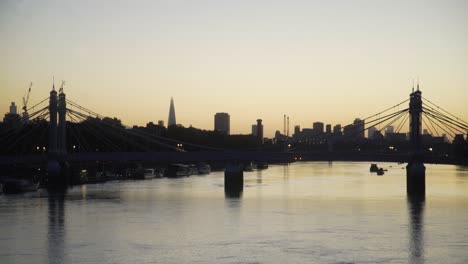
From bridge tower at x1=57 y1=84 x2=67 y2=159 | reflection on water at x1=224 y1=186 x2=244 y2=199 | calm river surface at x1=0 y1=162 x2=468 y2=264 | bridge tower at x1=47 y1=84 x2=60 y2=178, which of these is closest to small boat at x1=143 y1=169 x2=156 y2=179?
bridge tower at x1=57 y1=84 x2=67 y2=159

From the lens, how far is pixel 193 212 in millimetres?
53344

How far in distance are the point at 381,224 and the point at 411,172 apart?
27.6 meters

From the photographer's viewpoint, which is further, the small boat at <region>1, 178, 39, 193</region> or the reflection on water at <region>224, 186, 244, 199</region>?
the small boat at <region>1, 178, 39, 193</region>

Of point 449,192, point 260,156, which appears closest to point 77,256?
point 260,156

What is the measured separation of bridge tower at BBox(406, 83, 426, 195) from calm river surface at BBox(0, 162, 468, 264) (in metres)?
2.41

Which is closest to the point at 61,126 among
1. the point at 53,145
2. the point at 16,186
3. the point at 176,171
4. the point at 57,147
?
the point at 57,147

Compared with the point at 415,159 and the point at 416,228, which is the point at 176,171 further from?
the point at 416,228

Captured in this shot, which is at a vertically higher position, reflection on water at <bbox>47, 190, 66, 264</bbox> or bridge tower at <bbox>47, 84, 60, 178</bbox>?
bridge tower at <bbox>47, 84, 60, 178</bbox>

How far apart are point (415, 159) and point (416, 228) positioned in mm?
30758

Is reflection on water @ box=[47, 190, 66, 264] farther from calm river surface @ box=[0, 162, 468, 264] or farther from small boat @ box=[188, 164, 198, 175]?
small boat @ box=[188, 164, 198, 175]

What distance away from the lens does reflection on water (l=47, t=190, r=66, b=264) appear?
120ft

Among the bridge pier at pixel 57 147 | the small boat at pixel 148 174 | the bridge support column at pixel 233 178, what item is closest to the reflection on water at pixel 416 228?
the bridge support column at pixel 233 178

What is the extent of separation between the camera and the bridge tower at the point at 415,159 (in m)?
72.0

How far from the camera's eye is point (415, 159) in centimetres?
7588
